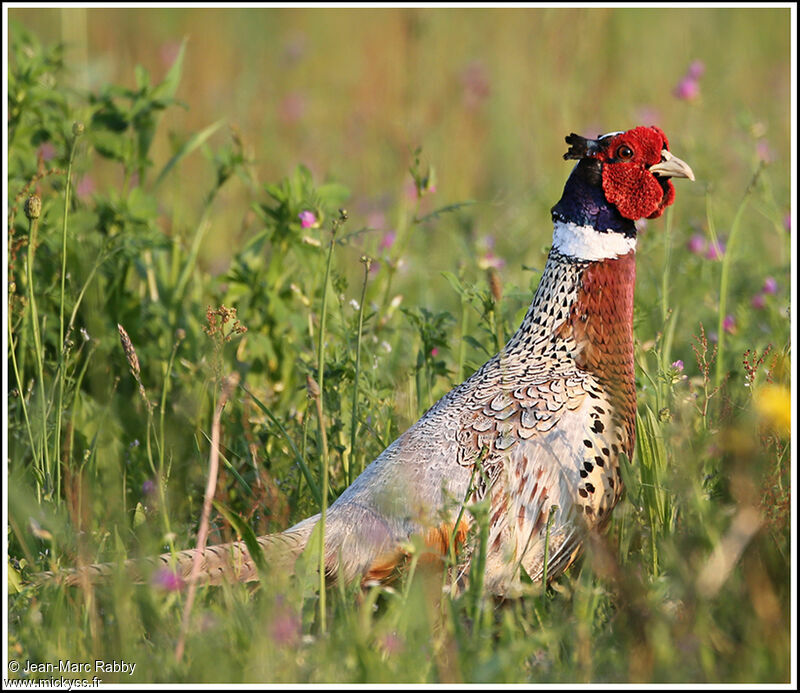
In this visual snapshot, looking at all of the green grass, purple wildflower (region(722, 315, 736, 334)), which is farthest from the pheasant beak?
purple wildflower (region(722, 315, 736, 334))

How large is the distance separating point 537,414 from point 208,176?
17.4ft

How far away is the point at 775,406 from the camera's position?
2.67 m

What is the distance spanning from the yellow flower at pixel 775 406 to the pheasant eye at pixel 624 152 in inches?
35.8

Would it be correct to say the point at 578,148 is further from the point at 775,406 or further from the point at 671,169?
the point at 775,406

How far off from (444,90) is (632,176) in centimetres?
529

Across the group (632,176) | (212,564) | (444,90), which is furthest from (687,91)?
(444,90)

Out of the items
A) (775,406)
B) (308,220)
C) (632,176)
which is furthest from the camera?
(308,220)

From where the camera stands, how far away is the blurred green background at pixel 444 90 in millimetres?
6930

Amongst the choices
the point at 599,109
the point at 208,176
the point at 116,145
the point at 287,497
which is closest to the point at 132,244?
the point at 116,145

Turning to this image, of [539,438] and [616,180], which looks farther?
[616,180]

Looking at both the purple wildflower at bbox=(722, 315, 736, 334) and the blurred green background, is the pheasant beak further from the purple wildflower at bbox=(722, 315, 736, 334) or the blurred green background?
the blurred green background

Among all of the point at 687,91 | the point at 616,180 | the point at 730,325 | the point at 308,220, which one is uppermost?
the point at 687,91

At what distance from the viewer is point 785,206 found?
5645mm

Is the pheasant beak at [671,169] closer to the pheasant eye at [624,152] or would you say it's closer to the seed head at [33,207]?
the pheasant eye at [624,152]
